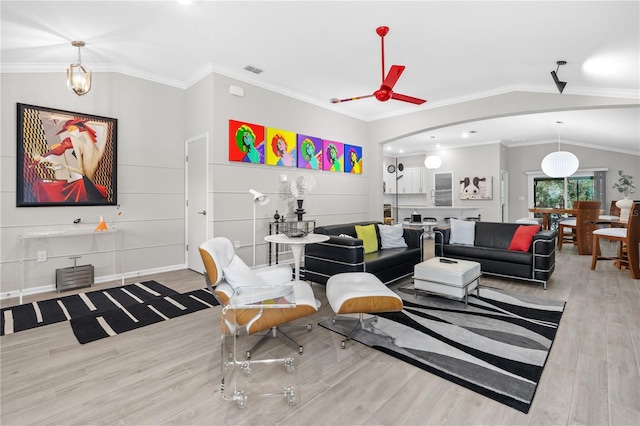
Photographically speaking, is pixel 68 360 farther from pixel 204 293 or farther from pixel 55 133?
pixel 55 133

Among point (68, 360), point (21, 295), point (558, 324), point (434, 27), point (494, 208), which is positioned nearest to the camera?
point (68, 360)

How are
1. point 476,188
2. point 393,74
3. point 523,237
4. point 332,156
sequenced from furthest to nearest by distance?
point 476,188, point 332,156, point 523,237, point 393,74

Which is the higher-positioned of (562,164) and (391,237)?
(562,164)

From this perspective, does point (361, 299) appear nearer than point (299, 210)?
Yes

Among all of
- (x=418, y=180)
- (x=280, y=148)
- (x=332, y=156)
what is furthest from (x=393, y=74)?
(x=418, y=180)

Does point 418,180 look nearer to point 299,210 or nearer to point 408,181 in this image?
point 408,181

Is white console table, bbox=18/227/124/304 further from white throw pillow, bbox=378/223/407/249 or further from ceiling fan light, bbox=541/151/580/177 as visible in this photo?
ceiling fan light, bbox=541/151/580/177

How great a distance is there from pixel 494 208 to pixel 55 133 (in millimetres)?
10161

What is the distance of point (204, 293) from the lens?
4.11 m

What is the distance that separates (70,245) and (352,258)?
12.2 ft

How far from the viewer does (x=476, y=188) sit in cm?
991

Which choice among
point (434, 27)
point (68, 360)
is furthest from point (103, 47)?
point (434, 27)

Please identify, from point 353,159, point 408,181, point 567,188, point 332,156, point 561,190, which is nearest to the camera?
point 332,156

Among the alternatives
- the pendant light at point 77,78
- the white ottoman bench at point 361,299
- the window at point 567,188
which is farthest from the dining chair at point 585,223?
the pendant light at point 77,78
